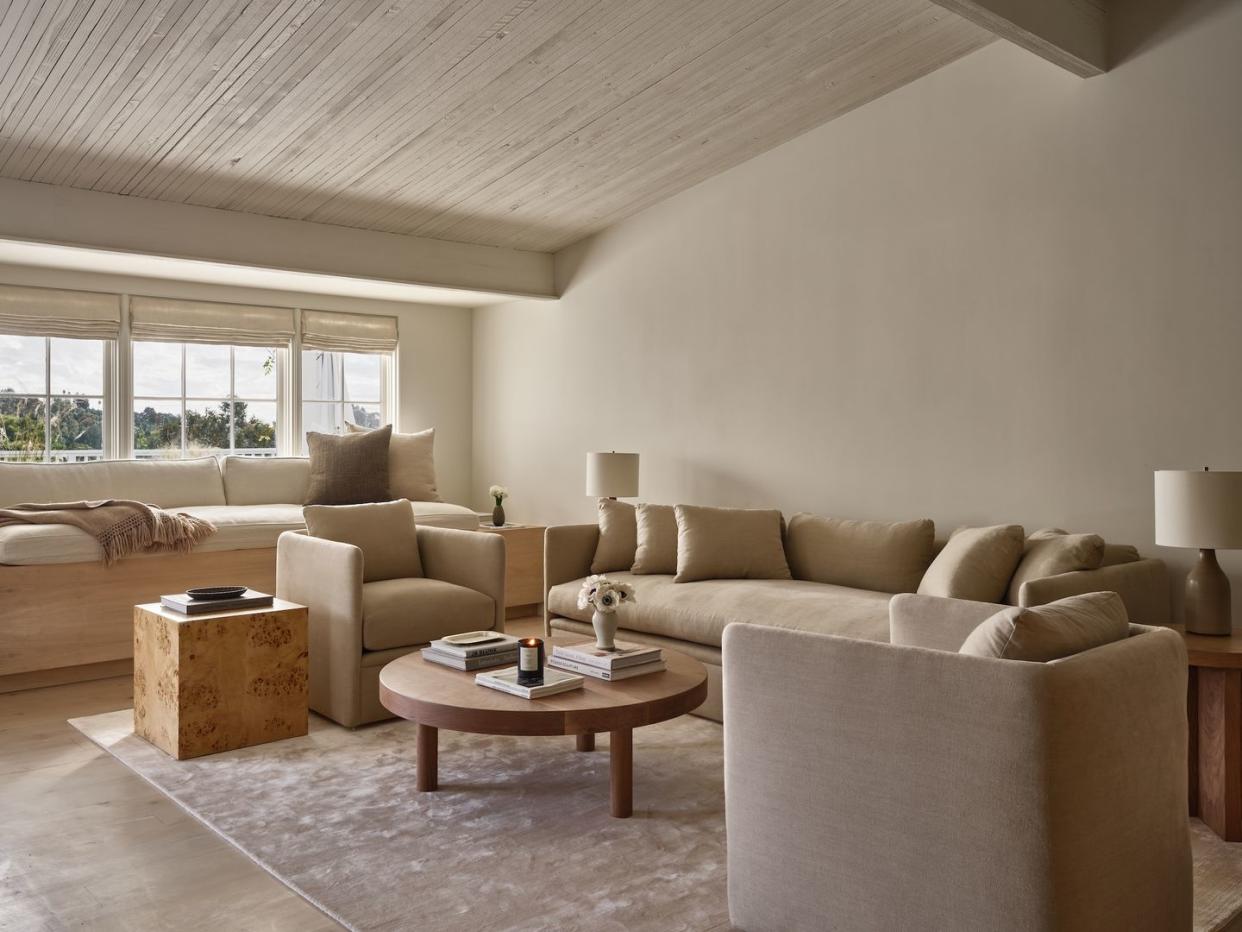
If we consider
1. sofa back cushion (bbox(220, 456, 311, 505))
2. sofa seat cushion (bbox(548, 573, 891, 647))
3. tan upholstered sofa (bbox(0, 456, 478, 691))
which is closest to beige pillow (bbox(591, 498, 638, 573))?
sofa seat cushion (bbox(548, 573, 891, 647))

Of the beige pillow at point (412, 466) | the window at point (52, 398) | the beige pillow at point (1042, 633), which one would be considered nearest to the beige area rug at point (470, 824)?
the beige pillow at point (1042, 633)

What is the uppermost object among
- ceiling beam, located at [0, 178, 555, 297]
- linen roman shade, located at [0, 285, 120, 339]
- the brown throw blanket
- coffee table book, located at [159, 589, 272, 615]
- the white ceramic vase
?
ceiling beam, located at [0, 178, 555, 297]

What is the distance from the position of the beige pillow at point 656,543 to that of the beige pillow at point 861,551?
1.92ft

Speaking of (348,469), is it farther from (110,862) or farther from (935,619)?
(935,619)

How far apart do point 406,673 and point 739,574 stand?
1.92 metres

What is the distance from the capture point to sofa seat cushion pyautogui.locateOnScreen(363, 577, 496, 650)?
12.8ft

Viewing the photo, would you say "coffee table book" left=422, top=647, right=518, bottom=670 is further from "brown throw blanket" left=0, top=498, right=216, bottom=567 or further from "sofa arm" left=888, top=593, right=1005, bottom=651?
"brown throw blanket" left=0, top=498, right=216, bottom=567

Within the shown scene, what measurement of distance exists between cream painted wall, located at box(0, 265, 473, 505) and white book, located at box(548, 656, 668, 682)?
4.20m

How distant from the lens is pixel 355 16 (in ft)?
11.6

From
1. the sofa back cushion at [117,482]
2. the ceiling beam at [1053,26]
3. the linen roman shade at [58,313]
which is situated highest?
the ceiling beam at [1053,26]

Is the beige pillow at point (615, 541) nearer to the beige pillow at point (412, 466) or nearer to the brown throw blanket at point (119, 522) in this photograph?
the beige pillow at point (412, 466)

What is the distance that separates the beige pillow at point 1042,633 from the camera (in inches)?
74.0

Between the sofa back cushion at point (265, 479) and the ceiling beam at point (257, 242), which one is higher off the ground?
the ceiling beam at point (257, 242)

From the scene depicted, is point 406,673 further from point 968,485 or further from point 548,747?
point 968,485
